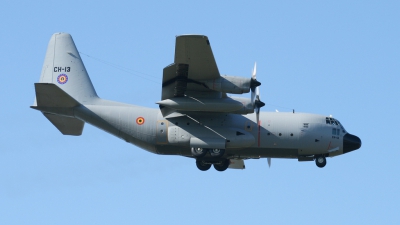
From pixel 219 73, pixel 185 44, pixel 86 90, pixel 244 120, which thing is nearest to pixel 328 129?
pixel 244 120

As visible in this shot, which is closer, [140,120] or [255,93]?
[255,93]

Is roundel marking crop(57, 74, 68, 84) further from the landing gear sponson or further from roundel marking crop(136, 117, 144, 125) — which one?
the landing gear sponson

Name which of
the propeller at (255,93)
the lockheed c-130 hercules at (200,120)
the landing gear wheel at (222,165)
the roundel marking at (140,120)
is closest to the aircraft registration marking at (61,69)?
the lockheed c-130 hercules at (200,120)

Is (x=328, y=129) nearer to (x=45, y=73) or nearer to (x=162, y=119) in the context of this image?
(x=162, y=119)

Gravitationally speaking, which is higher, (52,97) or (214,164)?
(52,97)

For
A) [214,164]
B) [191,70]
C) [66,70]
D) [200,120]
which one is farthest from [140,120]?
[66,70]

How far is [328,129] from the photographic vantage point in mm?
32281

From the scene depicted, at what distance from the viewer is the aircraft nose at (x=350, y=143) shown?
32.4 m

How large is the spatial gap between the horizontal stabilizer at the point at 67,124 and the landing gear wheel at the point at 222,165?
227 inches

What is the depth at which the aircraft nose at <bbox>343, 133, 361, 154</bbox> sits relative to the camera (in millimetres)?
32375

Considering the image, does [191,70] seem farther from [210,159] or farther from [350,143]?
[350,143]

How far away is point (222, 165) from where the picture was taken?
32875 millimetres

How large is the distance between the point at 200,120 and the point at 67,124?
18.6 ft

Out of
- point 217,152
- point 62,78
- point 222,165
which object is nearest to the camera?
point 217,152
